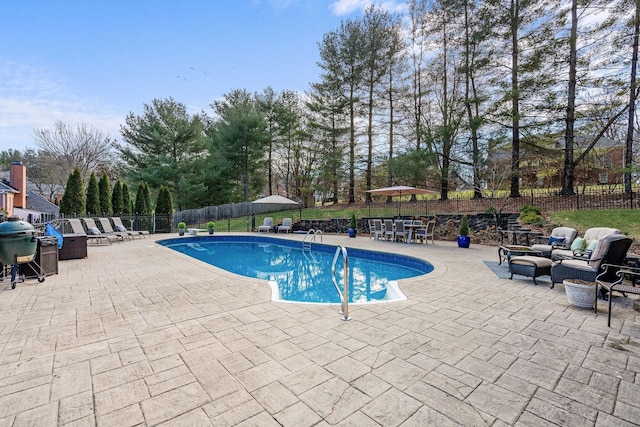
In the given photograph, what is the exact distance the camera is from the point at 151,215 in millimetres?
16094

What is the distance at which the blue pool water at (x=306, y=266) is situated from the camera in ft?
18.2

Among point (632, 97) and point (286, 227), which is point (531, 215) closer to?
point (632, 97)

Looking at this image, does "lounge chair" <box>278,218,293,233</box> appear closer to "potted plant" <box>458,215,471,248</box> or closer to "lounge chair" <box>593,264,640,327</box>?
"potted plant" <box>458,215,471,248</box>

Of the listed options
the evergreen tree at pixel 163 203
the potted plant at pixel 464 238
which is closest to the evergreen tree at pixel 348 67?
the potted plant at pixel 464 238

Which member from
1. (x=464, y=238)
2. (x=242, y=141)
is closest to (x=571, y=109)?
(x=464, y=238)

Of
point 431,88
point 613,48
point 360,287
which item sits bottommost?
point 360,287

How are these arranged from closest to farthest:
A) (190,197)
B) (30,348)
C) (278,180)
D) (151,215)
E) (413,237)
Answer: (30,348) < (413,237) < (151,215) < (190,197) < (278,180)

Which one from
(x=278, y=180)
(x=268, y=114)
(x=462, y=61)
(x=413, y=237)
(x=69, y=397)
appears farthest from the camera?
(x=278, y=180)

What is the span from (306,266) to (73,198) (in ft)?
42.3

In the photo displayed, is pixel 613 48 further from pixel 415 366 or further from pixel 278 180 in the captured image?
pixel 278 180

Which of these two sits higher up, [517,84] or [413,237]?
[517,84]

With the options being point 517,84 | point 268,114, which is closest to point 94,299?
point 517,84

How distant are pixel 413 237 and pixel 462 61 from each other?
9083 millimetres

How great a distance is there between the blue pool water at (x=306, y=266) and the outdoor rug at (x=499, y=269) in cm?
125
